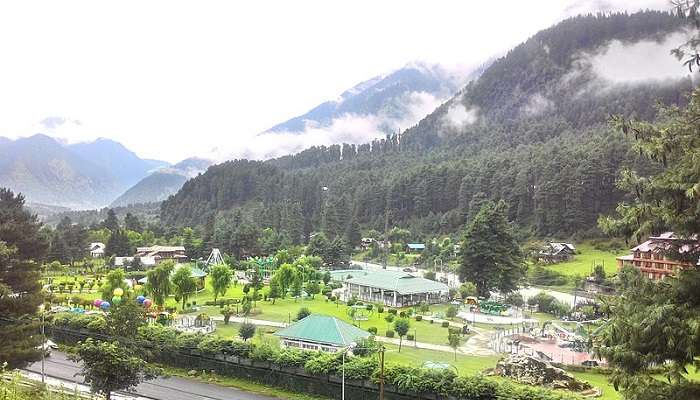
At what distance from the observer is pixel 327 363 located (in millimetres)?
23453

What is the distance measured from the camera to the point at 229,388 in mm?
24859

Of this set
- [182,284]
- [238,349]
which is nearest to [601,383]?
[238,349]

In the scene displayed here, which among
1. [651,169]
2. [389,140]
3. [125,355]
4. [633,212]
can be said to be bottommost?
[125,355]

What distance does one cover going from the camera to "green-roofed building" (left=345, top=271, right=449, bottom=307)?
4650 centimetres

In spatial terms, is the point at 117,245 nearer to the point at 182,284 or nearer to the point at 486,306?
the point at 182,284

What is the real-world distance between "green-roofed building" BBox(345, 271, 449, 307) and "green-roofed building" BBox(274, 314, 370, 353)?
16.8m

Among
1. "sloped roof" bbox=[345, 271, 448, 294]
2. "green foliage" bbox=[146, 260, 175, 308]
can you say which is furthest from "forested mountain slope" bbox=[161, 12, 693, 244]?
"green foliage" bbox=[146, 260, 175, 308]

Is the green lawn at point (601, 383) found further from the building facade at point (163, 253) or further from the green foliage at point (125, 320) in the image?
the building facade at point (163, 253)

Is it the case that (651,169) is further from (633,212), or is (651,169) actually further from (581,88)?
(581,88)

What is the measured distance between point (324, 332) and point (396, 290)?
17.8 metres

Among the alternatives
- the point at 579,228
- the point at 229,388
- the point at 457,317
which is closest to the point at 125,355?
the point at 229,388

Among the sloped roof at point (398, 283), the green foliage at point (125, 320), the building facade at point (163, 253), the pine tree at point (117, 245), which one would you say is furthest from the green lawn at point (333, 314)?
the pine tree at point (117, 245)

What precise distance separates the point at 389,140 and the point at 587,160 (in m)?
99.8

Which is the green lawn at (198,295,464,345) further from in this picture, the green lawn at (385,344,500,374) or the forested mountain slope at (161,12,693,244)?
the forested mountain slope at (161,12,693,244)
